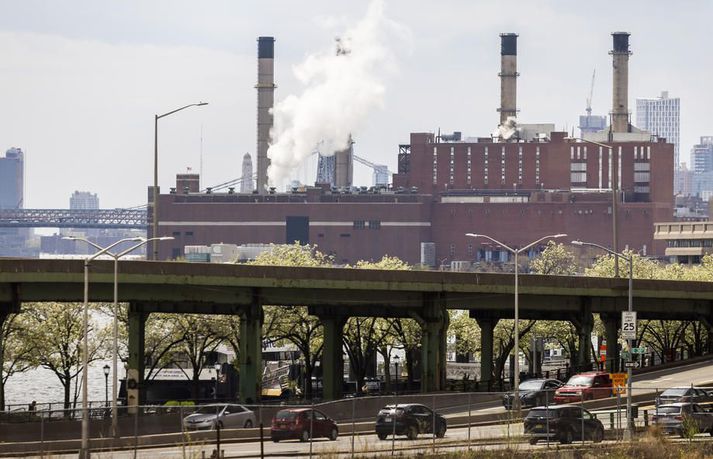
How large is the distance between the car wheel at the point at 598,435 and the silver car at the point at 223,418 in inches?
490

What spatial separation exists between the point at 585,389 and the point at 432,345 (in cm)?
→ 1691

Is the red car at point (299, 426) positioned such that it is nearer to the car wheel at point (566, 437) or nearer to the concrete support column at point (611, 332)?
the car wheel at point (566, 437)

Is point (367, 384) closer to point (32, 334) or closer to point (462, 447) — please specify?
point (32, 334)

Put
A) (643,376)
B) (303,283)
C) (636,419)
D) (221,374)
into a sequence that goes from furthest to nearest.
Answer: (221,374), (643,376), (303,283), (636,419)

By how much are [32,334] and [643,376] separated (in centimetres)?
3529

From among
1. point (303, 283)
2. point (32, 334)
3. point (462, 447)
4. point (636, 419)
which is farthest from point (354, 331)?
point (462, 447)

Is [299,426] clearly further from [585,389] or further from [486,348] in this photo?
[486,348]

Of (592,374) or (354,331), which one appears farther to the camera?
(354,331)

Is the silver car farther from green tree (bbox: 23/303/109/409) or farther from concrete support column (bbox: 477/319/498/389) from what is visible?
green tree (bbox: 23/303/109/409)

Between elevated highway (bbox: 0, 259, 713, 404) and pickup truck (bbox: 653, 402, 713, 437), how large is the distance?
2411 centimetres

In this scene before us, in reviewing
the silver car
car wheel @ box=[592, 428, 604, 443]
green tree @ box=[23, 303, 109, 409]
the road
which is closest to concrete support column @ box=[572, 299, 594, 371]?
green tree @ box=[23, 303, 109, 409]

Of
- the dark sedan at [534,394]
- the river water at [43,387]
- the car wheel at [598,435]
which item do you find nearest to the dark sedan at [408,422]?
the car wheel at [598,435]

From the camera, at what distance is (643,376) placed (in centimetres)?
7938

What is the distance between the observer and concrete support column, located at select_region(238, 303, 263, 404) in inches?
2918
